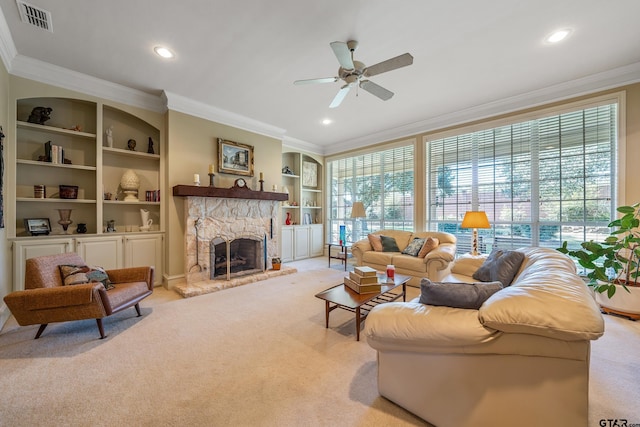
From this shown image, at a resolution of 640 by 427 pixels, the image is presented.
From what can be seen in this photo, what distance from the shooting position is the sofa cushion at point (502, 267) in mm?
2365

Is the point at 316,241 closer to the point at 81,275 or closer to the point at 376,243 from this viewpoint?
the point at 376,243

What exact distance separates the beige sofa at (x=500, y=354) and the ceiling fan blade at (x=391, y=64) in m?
1.97

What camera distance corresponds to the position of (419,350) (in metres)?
1.42

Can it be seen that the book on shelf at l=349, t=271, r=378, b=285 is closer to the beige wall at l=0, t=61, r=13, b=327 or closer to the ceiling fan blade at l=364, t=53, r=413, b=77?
the ceiling fan blade at l=364, t=53, r=413, b=77

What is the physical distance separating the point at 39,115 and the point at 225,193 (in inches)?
98.2

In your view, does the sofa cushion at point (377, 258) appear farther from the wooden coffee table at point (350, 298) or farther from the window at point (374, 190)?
the wooden coffee table at point (350, 298)

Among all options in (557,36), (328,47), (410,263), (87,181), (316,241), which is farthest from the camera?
(316,241)

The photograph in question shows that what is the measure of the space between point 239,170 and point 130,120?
6.13 feet

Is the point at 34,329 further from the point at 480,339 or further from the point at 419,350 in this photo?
the point at 480,339

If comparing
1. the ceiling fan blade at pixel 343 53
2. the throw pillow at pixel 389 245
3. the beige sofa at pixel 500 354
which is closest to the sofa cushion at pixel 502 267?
the beige sofa at pixel 500 354

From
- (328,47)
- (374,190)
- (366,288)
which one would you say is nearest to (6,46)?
(328,47)

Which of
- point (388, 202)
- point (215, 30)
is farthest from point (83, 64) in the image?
point (388, 202)

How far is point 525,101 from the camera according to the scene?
3957 millimetres

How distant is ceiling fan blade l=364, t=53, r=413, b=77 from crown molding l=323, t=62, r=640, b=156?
2.80 m
